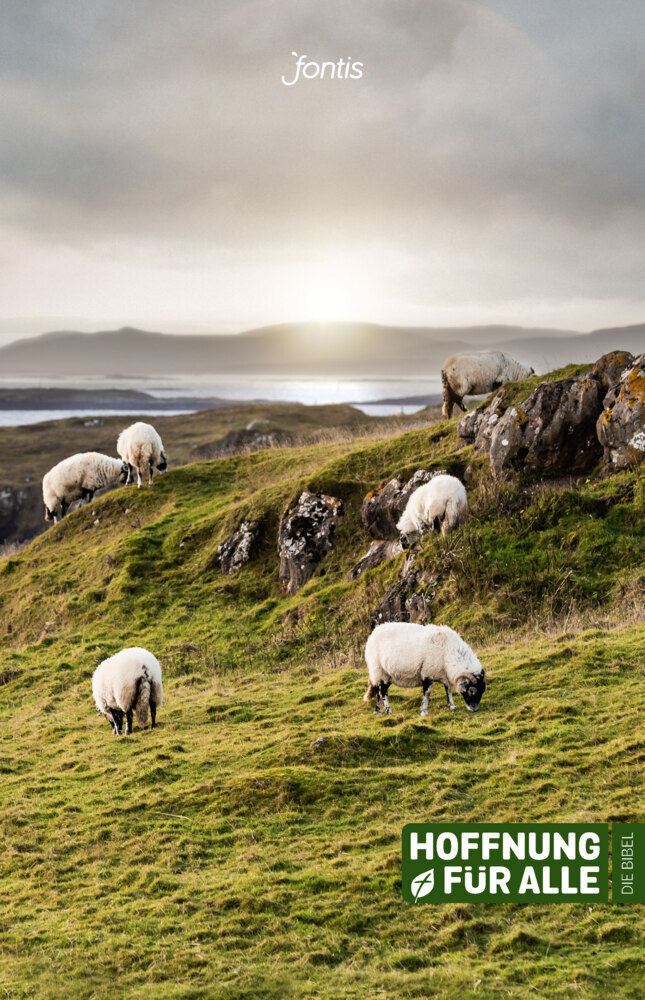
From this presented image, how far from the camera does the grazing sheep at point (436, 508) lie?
63.1 ft

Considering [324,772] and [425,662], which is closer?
[324,772]

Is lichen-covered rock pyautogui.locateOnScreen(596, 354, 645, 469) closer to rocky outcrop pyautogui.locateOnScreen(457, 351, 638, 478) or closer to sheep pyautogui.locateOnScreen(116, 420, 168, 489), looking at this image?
rocky outcrop pyautogui.locateOnScreen(457, 351, 638, 478)

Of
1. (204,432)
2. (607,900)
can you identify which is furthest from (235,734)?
(204,432)

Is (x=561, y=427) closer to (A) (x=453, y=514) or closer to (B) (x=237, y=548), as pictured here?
(A) (x=453, y=514)

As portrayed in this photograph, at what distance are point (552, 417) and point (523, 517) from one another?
3.09 metres

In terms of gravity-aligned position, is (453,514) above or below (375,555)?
above

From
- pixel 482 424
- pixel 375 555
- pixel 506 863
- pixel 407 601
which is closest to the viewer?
pixel 506 863

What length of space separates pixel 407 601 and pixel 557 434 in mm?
5775

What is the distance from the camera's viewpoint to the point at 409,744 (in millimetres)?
11156

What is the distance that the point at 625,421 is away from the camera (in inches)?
750

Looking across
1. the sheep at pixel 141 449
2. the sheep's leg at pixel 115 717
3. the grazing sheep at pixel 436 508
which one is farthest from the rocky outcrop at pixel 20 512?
the sheep's leg at pixel 115 717

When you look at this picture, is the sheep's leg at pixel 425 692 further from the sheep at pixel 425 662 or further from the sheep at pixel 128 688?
the sheep at pixel 128 688

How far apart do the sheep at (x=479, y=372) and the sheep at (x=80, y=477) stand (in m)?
13.7

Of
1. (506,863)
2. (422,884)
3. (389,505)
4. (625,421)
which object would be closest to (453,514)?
(389,505)
